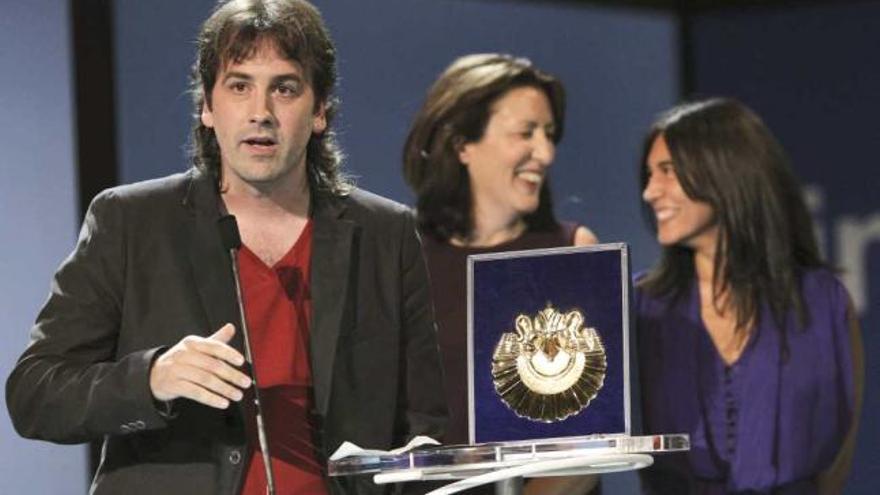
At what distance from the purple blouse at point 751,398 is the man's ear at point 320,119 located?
1469 mm

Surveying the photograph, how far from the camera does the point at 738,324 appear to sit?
404 centimetres

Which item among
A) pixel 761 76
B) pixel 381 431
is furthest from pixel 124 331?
pixel 761 76

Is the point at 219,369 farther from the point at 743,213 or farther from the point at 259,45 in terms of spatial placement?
the point at 743,213

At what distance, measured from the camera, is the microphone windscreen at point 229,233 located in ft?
7.88

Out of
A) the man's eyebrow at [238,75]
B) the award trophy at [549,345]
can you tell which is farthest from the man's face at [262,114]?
the award trophy at [549,345]

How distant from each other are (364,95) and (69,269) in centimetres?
241

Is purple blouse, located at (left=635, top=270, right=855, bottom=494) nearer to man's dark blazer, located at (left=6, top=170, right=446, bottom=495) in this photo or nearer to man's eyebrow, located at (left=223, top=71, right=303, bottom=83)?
man's dark blazer, located at (left=6, top=170, right=446, bottom=495)

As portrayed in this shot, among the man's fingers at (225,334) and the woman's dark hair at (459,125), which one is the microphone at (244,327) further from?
the woman's dark hair at (459,125)

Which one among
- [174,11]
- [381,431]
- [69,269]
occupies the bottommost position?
[381,431]

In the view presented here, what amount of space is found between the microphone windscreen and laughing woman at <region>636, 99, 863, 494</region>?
1.79 m

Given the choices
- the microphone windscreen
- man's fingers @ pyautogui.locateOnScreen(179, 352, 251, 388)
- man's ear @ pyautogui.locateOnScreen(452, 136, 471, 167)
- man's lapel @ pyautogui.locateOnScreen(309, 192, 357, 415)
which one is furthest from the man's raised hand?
man's ear @ pyautogui.locateOnScreen(452, 136, 471, 167)

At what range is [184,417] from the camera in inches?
99.1

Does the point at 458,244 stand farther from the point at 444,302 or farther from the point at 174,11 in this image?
the point at 174,11

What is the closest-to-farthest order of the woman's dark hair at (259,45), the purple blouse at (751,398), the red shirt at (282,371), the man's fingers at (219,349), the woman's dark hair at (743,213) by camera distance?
the man's fingers at (219,349) < the red shirt at (282,371) < the woman's dark hair at (259,45) < the purple blouse at (751,398) < the woman's dark hair at (743,213)
